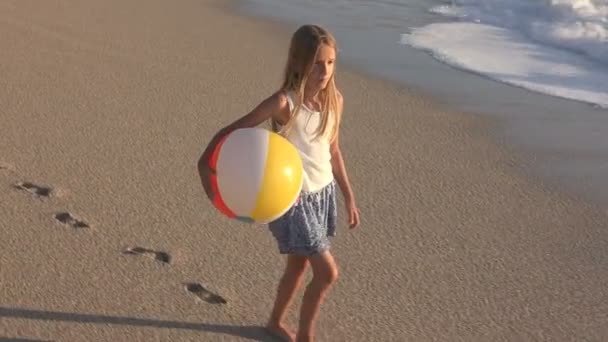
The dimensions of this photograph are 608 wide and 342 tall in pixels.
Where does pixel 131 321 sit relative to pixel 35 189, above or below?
below

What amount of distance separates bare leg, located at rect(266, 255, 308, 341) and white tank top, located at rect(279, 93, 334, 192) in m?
0.32

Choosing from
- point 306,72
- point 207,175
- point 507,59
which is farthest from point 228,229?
point 507,59

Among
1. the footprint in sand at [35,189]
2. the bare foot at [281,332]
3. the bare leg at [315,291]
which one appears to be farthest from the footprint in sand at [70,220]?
the bare leg at [315,291]

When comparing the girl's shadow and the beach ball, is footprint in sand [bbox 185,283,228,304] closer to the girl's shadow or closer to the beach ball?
the girl's shadow

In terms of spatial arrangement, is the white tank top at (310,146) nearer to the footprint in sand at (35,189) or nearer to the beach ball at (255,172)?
the beach ball at (255,172)

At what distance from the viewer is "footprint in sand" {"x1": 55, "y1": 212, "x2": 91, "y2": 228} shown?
445 cm

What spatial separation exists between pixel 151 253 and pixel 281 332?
866 mm

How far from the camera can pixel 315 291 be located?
11.5 feet

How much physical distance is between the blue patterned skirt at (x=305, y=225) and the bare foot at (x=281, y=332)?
0.39 m

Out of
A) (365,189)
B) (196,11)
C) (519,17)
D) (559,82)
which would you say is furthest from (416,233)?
(519,17)

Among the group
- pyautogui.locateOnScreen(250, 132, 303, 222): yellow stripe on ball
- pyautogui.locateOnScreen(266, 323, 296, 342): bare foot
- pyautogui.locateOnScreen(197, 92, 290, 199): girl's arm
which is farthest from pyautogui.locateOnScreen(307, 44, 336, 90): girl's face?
pyautogui.locateOnScreen(266, 323, 296, 342): bare foot

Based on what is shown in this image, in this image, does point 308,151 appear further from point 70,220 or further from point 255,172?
point 70,220

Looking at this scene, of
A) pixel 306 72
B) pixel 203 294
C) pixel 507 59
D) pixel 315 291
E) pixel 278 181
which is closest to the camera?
pixel 278 181

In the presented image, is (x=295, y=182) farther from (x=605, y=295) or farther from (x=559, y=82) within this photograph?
(x=559, y=82)
